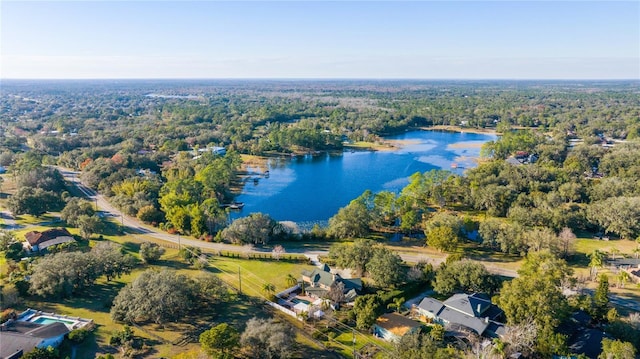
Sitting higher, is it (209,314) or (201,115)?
(201,115)

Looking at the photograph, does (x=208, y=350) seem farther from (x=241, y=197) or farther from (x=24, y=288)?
(x=241, y=197)

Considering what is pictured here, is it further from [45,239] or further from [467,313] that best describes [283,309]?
[45,239]

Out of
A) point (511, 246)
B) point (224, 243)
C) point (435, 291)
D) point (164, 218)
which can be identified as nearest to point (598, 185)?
point (511, 246)

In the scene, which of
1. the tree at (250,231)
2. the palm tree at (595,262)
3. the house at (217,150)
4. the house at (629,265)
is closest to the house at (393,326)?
the tree at (250,231)

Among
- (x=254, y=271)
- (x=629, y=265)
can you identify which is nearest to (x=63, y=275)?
(x=254, y=271)

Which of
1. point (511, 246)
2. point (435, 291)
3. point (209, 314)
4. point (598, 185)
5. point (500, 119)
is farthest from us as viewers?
point (500, 119)
